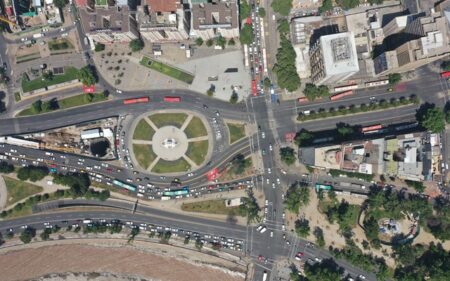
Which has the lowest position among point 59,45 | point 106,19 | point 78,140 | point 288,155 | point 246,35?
point 288,155

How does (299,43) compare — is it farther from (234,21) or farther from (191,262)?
(191,262)

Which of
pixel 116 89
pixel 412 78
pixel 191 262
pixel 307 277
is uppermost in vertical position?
pixel 116 89

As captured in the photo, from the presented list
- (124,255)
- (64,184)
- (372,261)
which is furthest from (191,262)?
(372,261)

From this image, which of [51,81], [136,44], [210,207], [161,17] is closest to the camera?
[161,17]

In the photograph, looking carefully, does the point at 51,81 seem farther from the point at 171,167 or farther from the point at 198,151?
the point at 198,151

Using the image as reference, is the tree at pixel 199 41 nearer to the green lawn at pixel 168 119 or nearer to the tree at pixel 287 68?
the green lawn at pixel 168 119

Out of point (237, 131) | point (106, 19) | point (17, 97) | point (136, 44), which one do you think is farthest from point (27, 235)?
point (237, 131)

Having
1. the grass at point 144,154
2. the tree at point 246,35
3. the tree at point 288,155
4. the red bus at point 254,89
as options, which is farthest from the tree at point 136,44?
the tree at point 288,155
